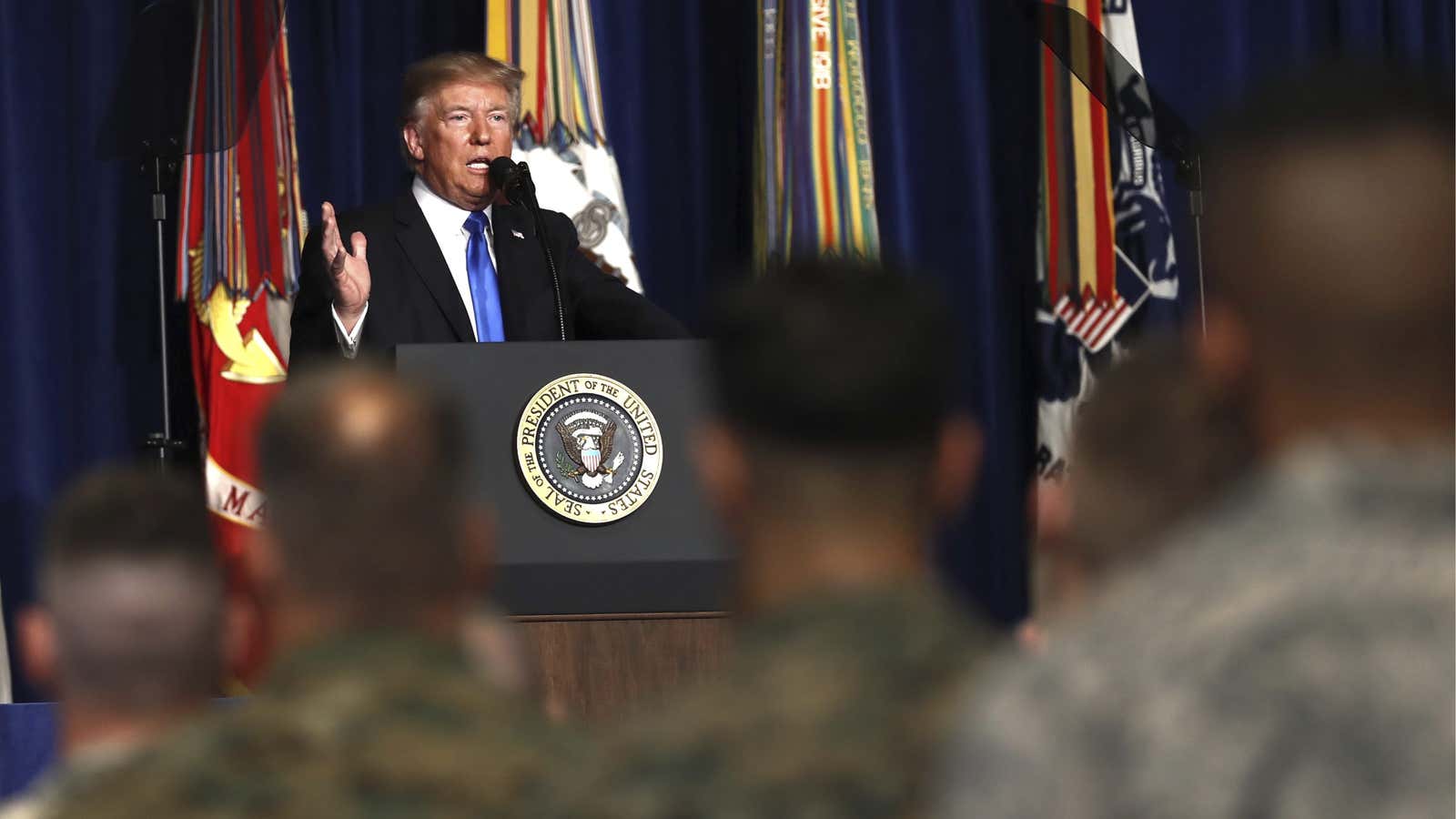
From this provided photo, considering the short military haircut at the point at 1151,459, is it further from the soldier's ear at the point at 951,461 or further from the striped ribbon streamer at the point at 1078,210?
the striped ribbon streamer at the point at 1078,210

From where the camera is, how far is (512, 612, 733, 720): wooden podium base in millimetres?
3230

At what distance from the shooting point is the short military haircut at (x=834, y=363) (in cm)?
116

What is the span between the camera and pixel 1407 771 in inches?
33.0

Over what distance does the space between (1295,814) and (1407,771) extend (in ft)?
0.16

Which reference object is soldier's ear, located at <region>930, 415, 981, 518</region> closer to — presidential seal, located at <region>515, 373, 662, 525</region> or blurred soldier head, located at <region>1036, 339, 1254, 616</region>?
blurred soldier head, located at <region>1036, 339, 1254, 616</region>

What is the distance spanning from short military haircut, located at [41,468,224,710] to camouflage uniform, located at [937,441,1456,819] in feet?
2.32

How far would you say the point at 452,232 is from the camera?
4.79 meters

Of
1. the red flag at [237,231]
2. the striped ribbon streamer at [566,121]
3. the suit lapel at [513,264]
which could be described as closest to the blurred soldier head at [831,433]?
the suit lapel at [513,264]

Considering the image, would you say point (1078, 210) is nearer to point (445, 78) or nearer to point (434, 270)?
point (445, 78)

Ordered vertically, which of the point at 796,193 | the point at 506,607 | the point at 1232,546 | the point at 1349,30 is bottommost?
the point at 506,607

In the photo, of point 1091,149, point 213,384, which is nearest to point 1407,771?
point 213,384

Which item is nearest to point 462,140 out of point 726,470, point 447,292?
point 447,292

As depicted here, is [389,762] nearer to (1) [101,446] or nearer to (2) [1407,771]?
(2) [1407,771]

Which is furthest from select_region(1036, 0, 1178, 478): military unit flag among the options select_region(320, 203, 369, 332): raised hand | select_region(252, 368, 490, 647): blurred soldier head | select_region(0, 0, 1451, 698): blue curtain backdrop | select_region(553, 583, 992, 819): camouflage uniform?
select_region(553, 583, 992, 819): camouflage uniform
